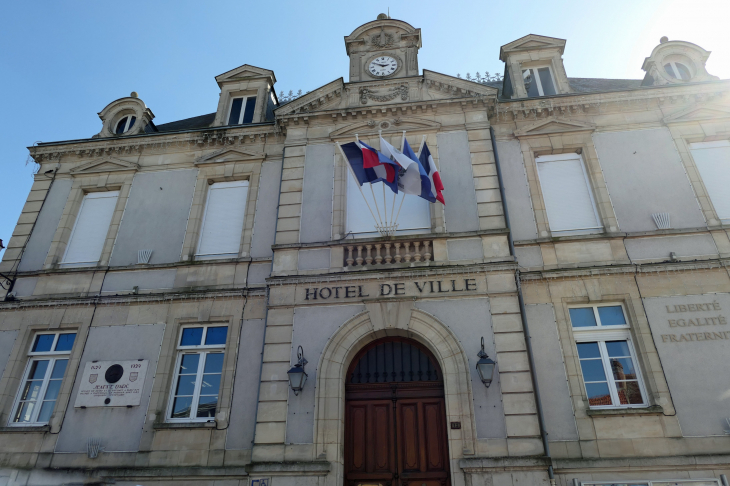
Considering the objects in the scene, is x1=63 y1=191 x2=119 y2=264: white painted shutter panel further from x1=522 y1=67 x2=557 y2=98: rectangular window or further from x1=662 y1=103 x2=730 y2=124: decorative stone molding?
x1=662 y1=103 x2=730 y2=124: decorative stone molding

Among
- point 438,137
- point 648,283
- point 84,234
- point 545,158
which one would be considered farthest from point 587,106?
point 84,234

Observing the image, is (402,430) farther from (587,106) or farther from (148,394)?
(587,106)

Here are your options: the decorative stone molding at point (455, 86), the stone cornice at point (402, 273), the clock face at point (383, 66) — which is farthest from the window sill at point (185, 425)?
the clock face at point (383, 66)

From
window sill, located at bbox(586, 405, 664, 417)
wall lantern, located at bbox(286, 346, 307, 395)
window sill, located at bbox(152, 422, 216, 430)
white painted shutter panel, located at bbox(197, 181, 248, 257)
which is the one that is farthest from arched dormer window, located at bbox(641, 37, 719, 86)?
window sill, located at bbox(152, 422, 216, 430)

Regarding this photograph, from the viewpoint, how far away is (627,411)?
23.7ft

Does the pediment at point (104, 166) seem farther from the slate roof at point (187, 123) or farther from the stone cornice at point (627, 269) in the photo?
the stone cornice at point (627, 269)

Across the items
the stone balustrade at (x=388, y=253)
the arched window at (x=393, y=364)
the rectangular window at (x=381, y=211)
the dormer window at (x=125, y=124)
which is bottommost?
the arched window at (x=393, y=364)

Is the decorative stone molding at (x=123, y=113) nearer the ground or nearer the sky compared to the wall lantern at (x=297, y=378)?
nearer the sky

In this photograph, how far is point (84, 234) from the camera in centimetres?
1048

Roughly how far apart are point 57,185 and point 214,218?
4185mm

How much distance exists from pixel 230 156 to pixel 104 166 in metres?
3.09

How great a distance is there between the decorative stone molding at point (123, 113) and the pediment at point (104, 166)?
98 centimetres

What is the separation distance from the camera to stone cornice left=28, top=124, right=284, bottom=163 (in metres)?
10.9

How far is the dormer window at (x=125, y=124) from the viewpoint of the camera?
476 inches
